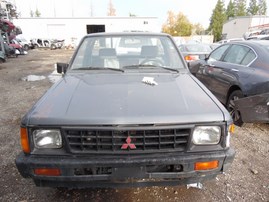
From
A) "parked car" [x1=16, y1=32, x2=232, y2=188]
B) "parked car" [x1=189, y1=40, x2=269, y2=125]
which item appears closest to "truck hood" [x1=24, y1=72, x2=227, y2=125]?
"parked car" [x1=16, y1=32, x2=232, y2=188]

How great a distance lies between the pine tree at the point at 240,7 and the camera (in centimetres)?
6994

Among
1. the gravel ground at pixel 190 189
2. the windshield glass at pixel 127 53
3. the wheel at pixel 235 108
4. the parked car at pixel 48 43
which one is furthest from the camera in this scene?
the parked car at pixel 48 43

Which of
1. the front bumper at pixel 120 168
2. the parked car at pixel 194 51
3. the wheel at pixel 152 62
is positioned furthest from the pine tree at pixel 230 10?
the front bumper at pixel 120 168

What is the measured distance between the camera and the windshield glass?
310 centimetres

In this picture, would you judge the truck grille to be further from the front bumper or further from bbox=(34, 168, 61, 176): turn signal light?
bbox=(34, 168, 61, 176): turn signal light

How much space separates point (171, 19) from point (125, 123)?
6149 centimetres

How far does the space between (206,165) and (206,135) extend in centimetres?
26

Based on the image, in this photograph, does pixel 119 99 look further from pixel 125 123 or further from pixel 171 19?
pixel 171 19

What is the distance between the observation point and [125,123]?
1830 millimetres

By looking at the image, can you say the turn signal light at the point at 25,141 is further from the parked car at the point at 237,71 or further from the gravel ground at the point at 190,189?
the parked car at the point at 237,71

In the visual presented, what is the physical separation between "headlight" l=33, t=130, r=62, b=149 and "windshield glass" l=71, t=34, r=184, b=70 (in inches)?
52.1

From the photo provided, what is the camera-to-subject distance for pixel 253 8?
2852 inches

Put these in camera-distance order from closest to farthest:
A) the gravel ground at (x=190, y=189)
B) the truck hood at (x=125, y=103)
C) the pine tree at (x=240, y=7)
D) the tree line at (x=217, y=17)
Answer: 1. the truck hood at (x=125, y=103)
2. the gravel ground at (x=190, y=189)
3. the tree line at (x=217, y=17)
4. the pine tree at (x=240, y=7)

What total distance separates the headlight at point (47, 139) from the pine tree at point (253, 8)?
84.8 metres
